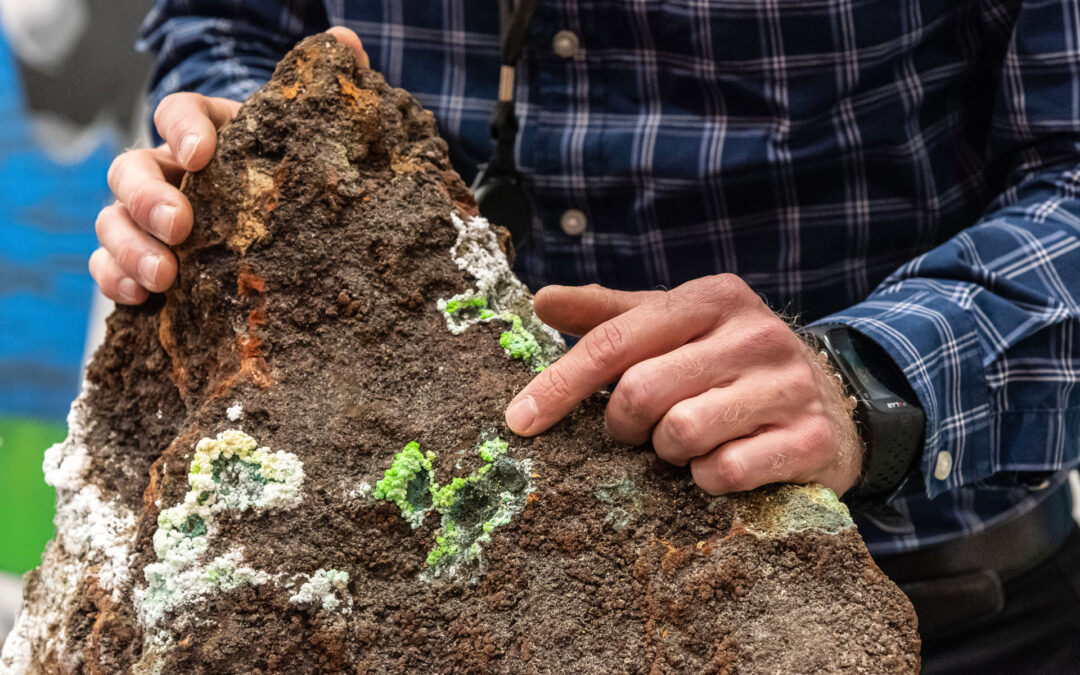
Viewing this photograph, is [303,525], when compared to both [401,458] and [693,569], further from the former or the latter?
[693,569]

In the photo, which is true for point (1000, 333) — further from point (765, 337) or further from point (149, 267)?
point (149, 267)

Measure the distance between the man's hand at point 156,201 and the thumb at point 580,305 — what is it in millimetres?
399

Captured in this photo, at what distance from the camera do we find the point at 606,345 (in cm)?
85

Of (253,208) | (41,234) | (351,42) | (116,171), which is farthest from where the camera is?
(41,234)

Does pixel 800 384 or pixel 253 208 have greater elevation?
pixel 253 208

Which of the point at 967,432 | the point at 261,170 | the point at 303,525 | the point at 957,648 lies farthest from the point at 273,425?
the point at 957,648

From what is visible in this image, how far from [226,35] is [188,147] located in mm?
766

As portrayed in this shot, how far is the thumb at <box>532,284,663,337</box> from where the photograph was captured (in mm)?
892

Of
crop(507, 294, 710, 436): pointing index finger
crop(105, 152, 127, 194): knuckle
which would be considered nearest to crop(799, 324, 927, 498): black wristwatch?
crop(507, 294, 710, 436): pointing index finger

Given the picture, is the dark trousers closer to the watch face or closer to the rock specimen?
the watch face

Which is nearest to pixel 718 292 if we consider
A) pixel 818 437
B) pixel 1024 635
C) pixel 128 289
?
pixel 818 437

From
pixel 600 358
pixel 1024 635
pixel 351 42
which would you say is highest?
pixel 351 42

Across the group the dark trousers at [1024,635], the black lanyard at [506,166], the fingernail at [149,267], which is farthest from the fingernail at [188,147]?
the dark trousers at [1024,635]

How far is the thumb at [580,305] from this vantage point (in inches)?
35.1
